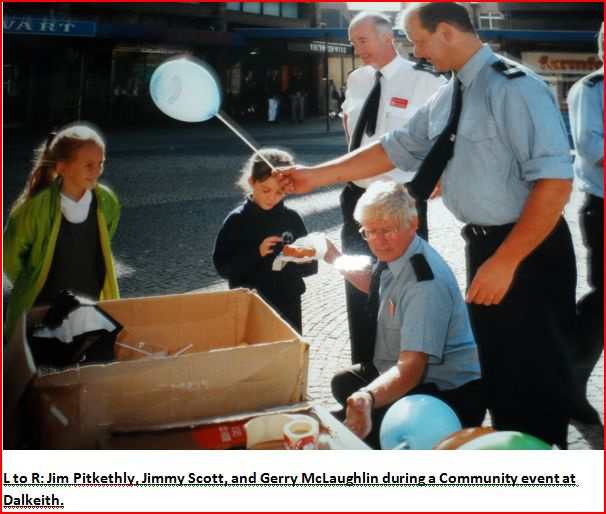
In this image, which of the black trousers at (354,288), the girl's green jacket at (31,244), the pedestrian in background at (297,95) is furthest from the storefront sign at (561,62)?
the girl's green jacket at (31,244)

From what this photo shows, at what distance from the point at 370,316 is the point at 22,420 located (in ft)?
4.20

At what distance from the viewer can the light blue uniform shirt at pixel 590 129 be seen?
3209mm

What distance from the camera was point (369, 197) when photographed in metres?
2.38

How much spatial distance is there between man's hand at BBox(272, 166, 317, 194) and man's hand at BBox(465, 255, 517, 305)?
0.86 m

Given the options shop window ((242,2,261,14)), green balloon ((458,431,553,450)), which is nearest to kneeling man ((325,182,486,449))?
green balloon ((458,431,553,450))

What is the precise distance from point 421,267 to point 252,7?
2623 centimetres

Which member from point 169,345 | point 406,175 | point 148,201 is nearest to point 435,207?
point 148,201

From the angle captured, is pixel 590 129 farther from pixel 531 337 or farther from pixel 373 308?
pixel 373 308

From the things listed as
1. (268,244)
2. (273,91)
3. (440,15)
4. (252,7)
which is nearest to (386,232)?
(440,15)

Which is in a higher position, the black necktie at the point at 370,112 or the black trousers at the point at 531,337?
the black necktie at the point at 370,112

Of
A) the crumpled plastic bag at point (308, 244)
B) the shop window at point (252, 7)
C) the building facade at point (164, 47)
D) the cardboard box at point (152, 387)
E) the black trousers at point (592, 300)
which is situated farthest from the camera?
the shop window at point (252, 7)

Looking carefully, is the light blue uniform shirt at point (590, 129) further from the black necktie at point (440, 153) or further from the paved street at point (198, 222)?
the black necktie at point (440, 153)

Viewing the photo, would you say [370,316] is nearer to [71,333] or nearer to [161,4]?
[71,333]

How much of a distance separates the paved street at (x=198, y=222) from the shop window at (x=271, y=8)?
512 inches
